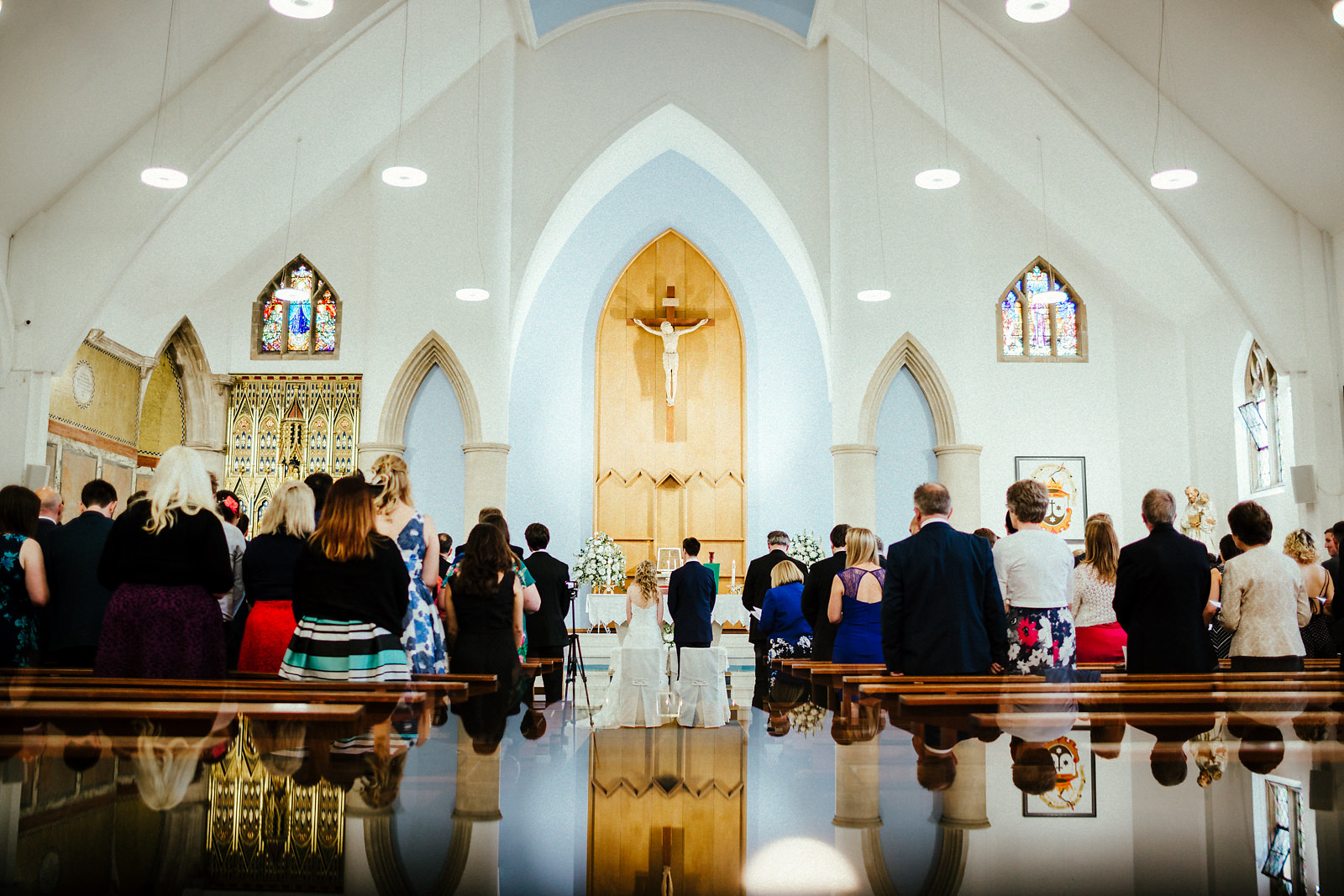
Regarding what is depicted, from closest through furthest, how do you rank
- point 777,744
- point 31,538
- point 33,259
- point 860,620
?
point 777,744
point 31,538
point 860,620
point 33,259

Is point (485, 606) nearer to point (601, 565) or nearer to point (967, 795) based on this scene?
point (967, 795)

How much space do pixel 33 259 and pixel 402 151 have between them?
4.58 m

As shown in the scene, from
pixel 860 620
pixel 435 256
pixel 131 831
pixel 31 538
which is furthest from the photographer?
pixel 435 256

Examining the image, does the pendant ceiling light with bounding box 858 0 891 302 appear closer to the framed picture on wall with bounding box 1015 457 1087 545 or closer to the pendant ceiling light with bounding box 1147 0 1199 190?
the framed picture on wall with bounding box 1015 457 1087 545

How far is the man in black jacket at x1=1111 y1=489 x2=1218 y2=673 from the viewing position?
14.1 feet

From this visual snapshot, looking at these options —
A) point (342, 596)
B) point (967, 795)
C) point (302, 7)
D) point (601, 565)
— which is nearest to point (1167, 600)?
point (967, 795)

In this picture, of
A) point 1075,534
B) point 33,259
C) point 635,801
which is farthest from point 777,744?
point 1075,534

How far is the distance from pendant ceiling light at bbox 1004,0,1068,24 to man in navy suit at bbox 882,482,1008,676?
4.65 meters

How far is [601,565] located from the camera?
43.2 ft

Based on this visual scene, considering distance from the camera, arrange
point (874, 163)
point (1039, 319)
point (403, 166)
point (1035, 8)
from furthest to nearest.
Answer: point (1039, 319), point (874, 163), point (403, 166), point (1035, 8)

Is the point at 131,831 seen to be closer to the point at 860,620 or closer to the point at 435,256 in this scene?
the point at 860,620

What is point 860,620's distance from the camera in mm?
5219

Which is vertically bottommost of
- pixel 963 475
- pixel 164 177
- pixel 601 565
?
pixel 601 565

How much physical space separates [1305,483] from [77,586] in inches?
411
